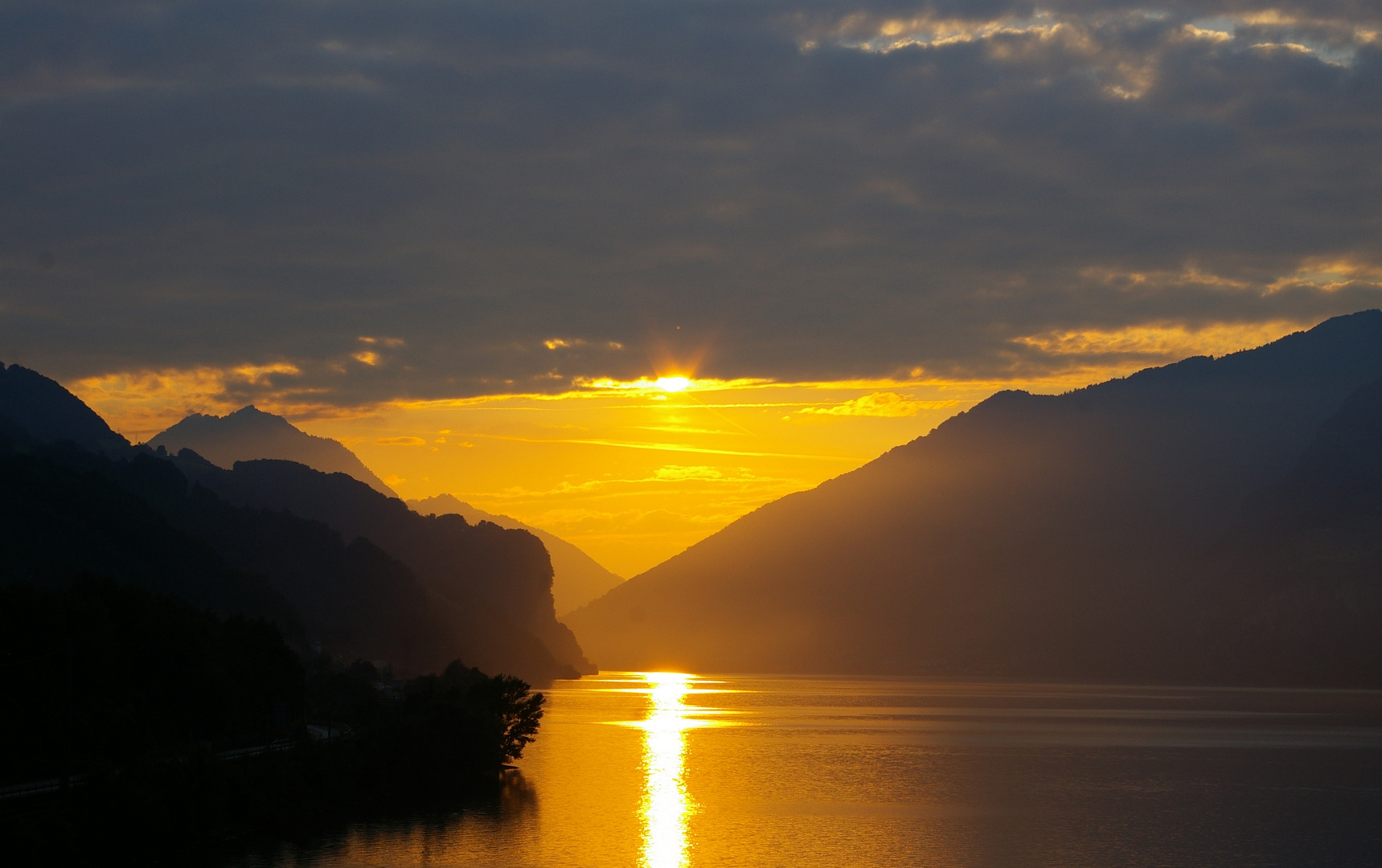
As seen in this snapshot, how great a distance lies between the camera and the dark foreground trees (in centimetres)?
7012

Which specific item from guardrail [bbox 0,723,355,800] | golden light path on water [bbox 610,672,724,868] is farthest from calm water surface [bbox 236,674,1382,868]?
guardrail [bbox 0,723,355,800]

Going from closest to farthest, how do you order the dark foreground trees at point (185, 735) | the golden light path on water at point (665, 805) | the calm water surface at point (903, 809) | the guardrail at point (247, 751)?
the guardrail at point (247, 751), the dark foreground trees at point (185, 735), the calm water surface at point (903, 809), the golden light path on water at point (665, 805)

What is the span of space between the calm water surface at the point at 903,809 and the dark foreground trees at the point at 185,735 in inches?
214

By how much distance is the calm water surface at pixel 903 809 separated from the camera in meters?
82.2

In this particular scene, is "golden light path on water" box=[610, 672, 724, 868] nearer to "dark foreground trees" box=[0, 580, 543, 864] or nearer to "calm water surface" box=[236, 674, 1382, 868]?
"calm water surface" box=[236, 674, 1382, 868]

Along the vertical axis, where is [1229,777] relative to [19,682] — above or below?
below

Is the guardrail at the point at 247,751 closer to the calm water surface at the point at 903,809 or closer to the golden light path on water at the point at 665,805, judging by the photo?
the calm water surface at the point at 903,809

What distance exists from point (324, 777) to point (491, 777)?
2818cm

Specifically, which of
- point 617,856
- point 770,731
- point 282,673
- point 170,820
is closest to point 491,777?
point 282,673

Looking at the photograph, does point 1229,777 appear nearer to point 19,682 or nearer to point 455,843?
point 455,843

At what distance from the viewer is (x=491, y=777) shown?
12150 cm

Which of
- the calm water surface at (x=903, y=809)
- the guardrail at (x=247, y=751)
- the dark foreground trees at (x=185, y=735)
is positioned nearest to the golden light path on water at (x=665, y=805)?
the calm water surface at (x=903, y=809)

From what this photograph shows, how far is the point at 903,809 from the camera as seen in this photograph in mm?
105062

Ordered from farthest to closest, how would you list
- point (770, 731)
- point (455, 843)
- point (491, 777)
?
1. point (770, 731)
2. point (491, 777)
3. point (455, 843)
